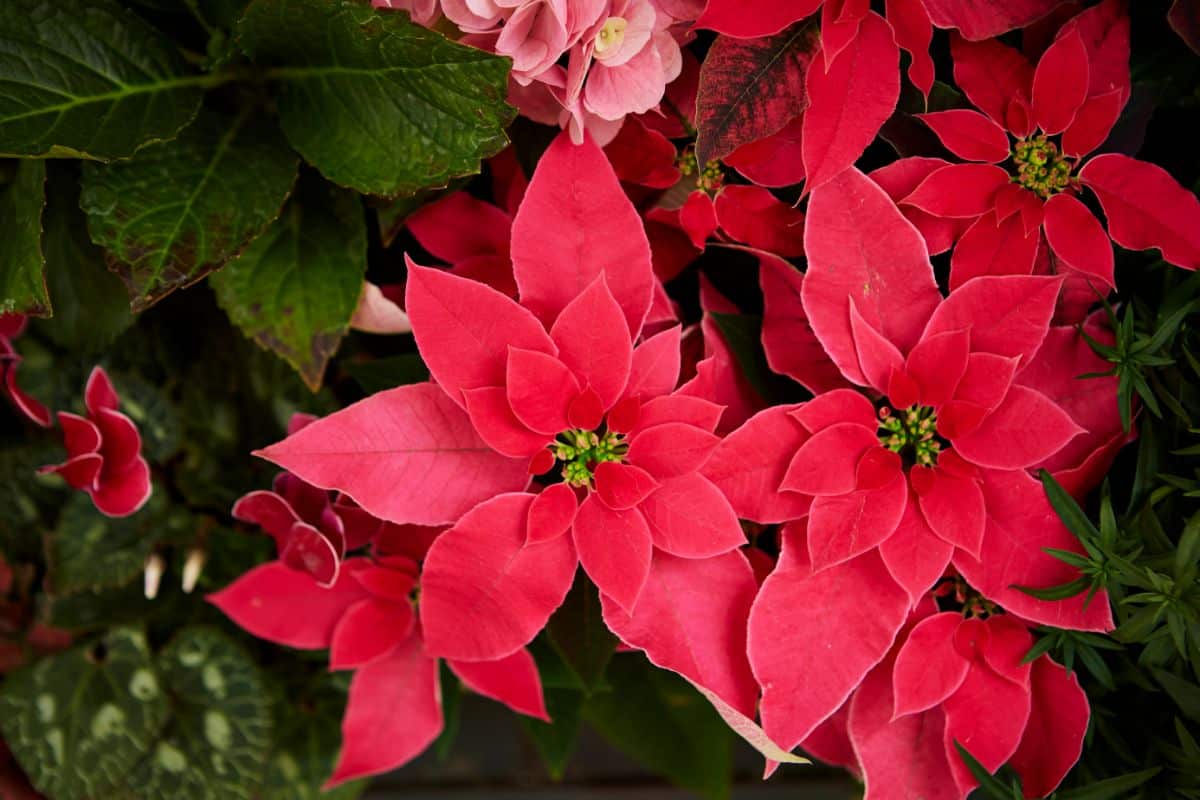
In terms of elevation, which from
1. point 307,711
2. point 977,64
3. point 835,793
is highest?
point 977,64

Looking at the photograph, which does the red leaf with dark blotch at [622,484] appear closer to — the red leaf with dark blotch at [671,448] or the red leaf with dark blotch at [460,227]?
the red leaf with dark blotch at [671,448]

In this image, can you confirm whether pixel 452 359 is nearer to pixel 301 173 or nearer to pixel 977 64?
pixel 301 173

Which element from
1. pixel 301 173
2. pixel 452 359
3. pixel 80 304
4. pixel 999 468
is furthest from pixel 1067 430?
pixel 80 304

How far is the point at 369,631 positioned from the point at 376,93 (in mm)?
361

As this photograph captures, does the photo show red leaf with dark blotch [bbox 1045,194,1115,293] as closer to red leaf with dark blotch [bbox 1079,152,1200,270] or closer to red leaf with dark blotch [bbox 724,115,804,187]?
red leaf with dark blotch [bbox 1079,152,1200,270]

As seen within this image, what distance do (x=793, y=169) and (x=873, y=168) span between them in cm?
8

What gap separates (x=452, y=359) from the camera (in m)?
0.55

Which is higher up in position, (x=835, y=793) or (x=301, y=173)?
(x=301, y=173)

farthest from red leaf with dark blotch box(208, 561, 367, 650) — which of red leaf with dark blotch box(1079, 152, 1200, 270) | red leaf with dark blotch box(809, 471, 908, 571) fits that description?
red leaf with dark blotch box(1079, 152, 1200, 270)

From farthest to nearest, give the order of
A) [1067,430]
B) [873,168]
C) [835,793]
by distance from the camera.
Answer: [835,793]
[873,168]
[1067,430]

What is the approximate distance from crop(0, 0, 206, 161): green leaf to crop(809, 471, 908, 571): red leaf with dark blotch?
Result: 437 millimetres

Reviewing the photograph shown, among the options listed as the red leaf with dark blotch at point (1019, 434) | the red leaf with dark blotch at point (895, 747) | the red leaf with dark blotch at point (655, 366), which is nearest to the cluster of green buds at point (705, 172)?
the red leaf with dark blotch at point (655, 366)

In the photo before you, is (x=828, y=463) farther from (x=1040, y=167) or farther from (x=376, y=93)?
(x=376, y=93)

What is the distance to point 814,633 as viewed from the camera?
55cm
